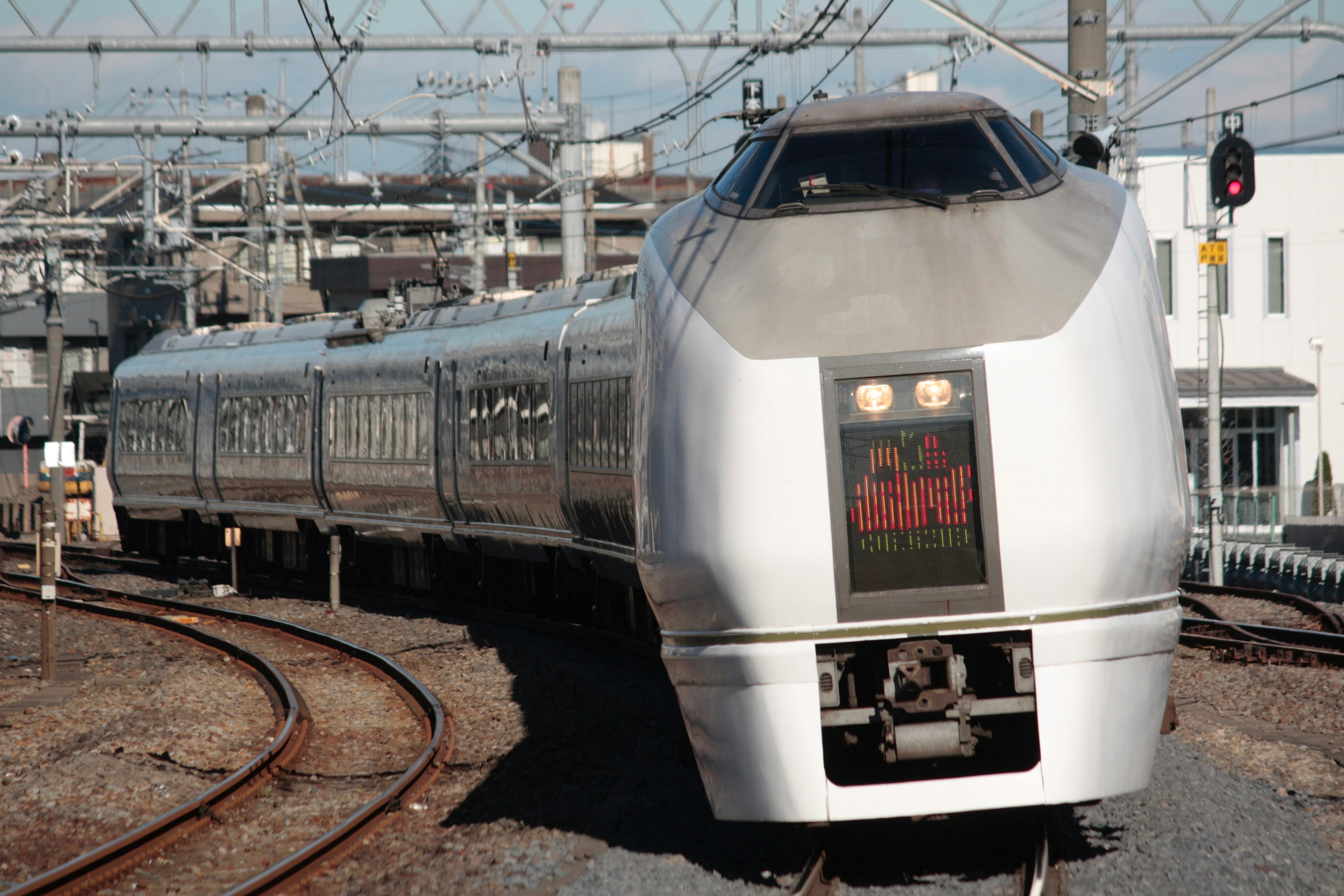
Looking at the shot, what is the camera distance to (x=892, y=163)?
6766 millimetres

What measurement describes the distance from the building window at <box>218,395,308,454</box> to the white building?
21.2m

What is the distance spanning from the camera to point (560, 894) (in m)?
6.03

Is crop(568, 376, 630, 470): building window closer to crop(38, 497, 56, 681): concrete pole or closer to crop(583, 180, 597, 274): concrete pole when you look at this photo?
crop(38, 497, 56, 681): concrete pole

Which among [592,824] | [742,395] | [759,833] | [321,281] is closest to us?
[742,395]

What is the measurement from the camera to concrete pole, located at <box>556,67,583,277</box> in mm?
22984

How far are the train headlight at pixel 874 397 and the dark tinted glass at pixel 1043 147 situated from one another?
1691 mm

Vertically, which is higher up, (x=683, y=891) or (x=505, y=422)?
(x=505, y=422)

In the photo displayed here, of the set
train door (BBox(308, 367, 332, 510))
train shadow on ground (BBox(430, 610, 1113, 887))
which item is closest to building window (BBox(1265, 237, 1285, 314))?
train door (BBox(308, 367, 332, 510))

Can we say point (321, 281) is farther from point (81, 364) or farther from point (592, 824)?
point (592, 824)

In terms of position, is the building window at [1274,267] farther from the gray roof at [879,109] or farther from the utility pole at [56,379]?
the gray roof at [879,109]

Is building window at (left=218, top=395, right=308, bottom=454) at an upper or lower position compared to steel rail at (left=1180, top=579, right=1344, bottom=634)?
upper

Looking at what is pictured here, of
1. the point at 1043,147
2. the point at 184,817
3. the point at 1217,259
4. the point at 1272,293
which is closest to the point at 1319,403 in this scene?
the point at 1272,293

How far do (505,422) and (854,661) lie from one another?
10.3 metres

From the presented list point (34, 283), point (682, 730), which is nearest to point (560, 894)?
point (682, 730)
